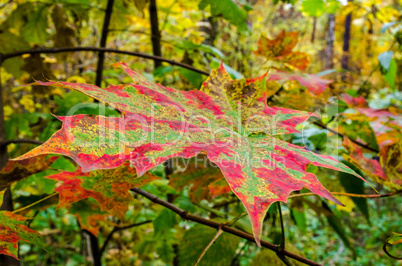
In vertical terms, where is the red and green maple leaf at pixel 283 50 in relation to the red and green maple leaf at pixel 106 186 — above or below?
above

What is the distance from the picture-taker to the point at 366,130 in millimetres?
1021

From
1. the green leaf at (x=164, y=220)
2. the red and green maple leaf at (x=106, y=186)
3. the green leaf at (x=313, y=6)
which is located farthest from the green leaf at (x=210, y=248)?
the green leaf at (x=313, y=6)

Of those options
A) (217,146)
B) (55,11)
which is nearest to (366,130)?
(217,146)

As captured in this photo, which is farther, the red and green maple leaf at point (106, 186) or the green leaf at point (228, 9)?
the green leaf at point (228, 9)

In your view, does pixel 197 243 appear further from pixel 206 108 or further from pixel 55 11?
pixel 55 11

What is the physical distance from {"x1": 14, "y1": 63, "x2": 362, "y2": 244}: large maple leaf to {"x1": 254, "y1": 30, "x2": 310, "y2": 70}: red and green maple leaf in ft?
1.97

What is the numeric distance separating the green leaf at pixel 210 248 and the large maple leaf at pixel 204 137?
44 centimetres

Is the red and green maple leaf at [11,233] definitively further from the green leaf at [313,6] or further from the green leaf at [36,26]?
the green leaf at [313,6]

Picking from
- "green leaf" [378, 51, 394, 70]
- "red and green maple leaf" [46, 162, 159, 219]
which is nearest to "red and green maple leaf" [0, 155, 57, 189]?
"red and green maple leaf" [46, 162, 159, 219]

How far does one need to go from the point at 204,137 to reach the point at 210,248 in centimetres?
52

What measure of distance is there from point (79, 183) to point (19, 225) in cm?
12

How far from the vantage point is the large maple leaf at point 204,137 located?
0.30 meters

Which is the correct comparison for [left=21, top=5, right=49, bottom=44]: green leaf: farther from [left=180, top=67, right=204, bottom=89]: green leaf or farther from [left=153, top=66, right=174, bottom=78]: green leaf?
[left=180, top=67, right=204, bottom=89]: green leaf

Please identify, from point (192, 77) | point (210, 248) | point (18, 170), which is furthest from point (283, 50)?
point (18, 170)
